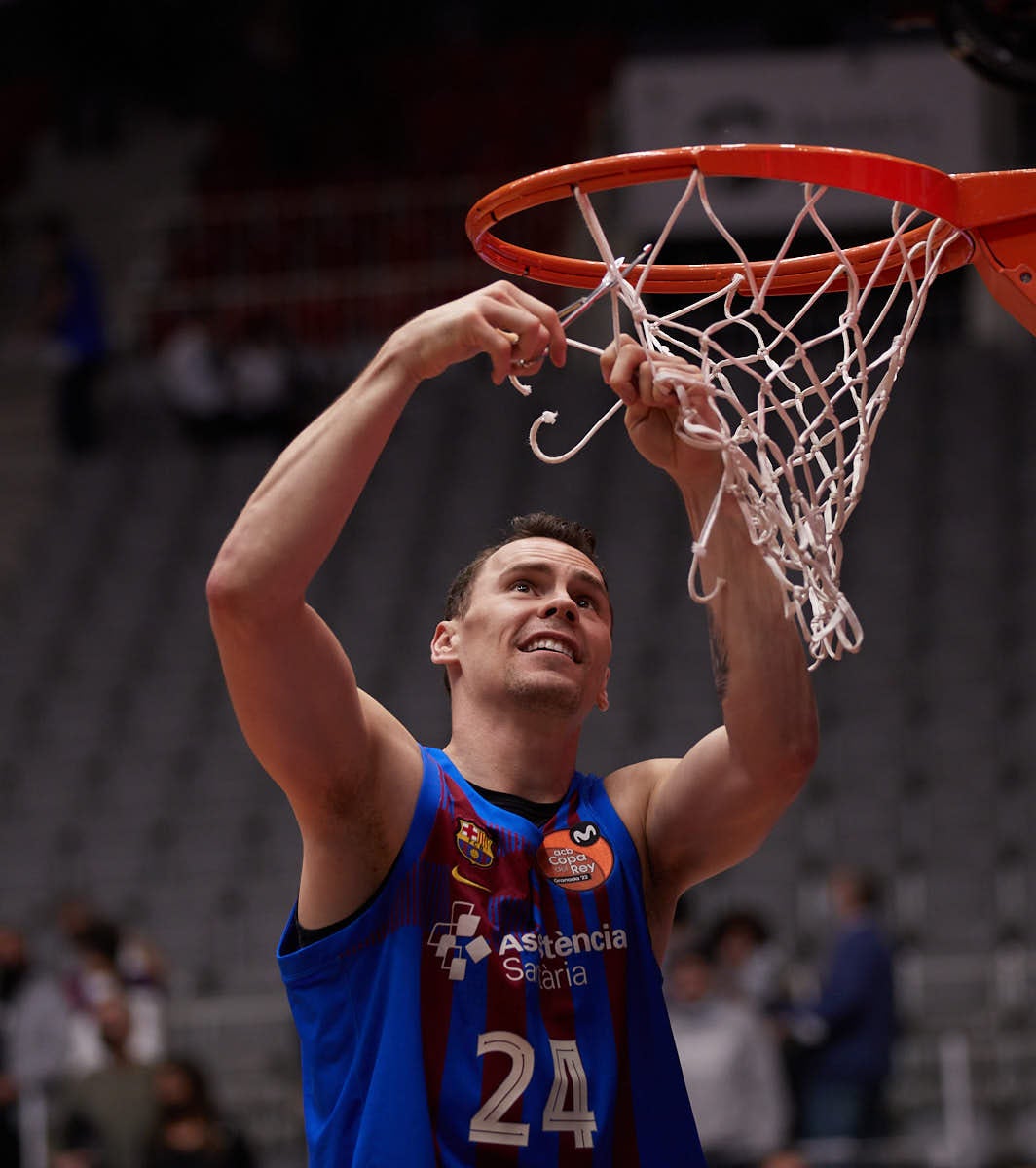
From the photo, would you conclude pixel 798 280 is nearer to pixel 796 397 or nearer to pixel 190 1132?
pixel 796 397

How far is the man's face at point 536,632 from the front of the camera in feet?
11.5

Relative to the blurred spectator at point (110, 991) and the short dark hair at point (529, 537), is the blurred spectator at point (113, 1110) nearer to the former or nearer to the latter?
the blurred spectator at point (110, 991)

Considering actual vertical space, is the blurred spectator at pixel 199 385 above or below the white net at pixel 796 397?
above

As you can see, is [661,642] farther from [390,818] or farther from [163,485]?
[390,818]

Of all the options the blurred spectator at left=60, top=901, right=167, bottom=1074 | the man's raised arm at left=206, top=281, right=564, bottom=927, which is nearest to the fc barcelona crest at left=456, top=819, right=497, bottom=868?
the man's raised arm at left=206, top=281, right=564, bottom=927

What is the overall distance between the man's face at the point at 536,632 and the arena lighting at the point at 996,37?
210 cm

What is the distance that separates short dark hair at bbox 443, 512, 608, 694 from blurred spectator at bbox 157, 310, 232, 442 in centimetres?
1008

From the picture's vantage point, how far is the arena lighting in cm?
502

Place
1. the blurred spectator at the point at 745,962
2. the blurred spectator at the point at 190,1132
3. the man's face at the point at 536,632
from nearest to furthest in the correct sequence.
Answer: the man's face at the point at 536,632, the blurred spectator at the point at 190,1132, the blurred spectator at the point at 745,962

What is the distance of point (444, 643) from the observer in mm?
3744

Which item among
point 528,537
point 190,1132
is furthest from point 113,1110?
point 528,537

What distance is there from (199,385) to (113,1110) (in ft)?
22.1

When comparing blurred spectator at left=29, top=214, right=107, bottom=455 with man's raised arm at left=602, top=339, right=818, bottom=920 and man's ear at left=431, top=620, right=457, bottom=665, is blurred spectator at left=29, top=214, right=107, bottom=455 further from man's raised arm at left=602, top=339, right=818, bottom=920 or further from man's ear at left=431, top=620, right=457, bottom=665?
man's raised arm at left=602, top=339, right=818, bottom=920

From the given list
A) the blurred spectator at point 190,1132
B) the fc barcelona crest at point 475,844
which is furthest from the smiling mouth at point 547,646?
the blurred spectator at point 190,1132
